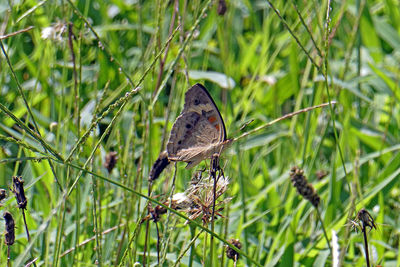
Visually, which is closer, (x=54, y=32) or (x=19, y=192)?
(x=19, y=192)

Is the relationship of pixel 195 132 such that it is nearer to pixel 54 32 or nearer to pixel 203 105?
pixel 203 105

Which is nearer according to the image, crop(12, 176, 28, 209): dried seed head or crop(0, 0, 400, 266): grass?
crop(12, 176, 28, 209): dried seed head

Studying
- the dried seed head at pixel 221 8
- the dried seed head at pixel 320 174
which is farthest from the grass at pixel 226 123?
the dried seed head at pixel 221 8

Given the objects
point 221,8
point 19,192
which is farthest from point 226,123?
point 19,192

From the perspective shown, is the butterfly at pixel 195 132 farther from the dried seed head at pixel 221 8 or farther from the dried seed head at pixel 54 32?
the dried seed head at pixel 221 8

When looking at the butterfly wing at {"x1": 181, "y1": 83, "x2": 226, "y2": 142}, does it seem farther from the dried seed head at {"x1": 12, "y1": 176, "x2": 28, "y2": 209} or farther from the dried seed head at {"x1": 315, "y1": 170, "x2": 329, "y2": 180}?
the dried seed head at {"x1": 315, "y1": 170, "x2": 329, "y2": 180}

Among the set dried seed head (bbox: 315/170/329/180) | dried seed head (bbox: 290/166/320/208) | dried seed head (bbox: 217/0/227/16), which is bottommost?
dried seed head (bbox: 290/166/320/208)

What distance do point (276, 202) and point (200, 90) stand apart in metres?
0.95

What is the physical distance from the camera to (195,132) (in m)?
1.49

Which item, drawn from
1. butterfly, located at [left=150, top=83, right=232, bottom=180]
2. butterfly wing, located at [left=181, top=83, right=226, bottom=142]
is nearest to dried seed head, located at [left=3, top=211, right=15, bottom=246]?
butterfly, located at [left=150, top=83, right=232, bottom=180]

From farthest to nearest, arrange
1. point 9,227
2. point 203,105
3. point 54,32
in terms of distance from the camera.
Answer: point 54,32
point 203,105
point 9,227

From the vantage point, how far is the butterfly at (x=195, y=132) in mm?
1410

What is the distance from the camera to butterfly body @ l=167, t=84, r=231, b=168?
4.62ft

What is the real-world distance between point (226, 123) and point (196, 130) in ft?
2.33
